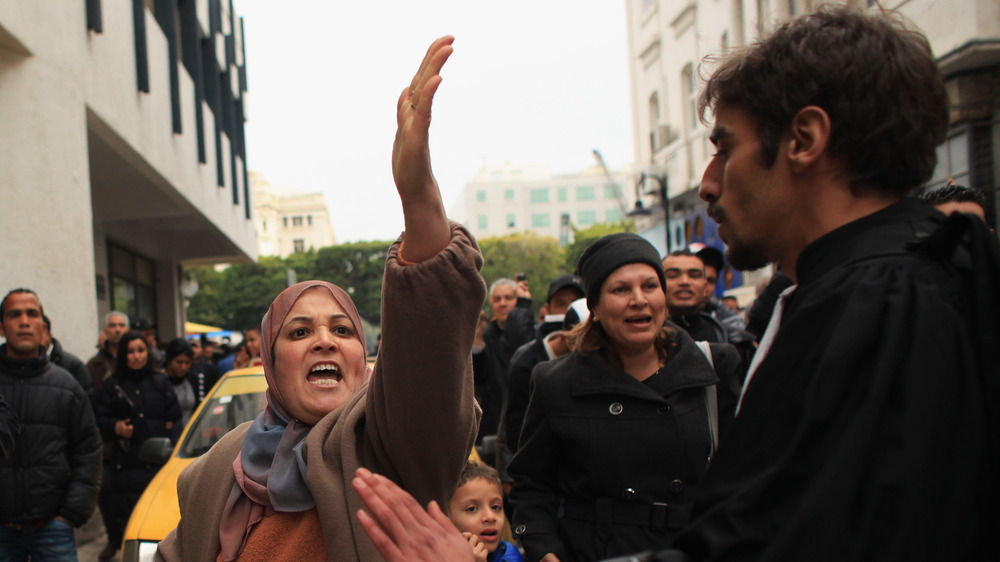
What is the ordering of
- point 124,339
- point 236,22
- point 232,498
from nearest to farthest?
1. point 232,498
2. point 124,339
3. point 236,22

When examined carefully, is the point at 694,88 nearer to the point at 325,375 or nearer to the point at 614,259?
the point at 614,259

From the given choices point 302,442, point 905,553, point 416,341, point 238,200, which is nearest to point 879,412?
point 905,553

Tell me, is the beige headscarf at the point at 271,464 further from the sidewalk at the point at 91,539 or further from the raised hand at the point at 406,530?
the sidewalk at the point at 91,539

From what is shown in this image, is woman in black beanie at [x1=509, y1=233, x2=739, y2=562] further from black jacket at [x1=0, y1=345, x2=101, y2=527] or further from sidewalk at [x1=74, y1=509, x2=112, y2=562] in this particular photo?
sidewalk at [x1=74, y1=509, x2=112, y2=562]

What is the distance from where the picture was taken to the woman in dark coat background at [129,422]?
275 inches

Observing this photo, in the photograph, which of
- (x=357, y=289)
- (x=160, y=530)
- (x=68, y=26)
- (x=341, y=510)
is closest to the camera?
(x=341, y=510)

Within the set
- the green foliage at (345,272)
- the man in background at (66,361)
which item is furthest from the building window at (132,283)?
the green foliage at (345,272)

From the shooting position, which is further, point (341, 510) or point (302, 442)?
point (302, 442)

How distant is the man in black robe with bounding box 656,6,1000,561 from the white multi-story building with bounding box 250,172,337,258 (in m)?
119

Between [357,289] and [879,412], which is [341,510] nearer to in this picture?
[879,412]

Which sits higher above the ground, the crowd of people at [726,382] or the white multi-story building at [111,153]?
the white multi-story building at [111,153]

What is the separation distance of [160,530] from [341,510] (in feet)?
8.78

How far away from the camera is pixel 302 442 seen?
2295 millimetres

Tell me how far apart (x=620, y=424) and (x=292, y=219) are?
403 feet
